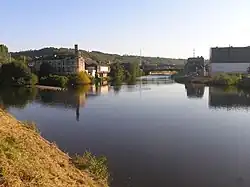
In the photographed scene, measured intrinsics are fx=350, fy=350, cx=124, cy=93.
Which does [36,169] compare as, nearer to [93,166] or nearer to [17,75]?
[93,166]

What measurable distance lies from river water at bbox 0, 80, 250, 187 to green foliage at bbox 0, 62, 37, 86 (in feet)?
63.2

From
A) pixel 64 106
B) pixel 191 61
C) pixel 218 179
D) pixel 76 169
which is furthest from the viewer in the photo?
pixel 191 61

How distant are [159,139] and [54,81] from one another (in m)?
34.1

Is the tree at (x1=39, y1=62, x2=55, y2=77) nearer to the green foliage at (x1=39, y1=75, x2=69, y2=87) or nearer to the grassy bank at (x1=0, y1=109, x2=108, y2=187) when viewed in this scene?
the green foliage at (x1=39, y1=75, x2=69, y2=87)

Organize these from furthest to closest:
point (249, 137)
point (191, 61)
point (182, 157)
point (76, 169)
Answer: point (191, 61) → point (249, 137) → point (182, 157) → point (76, 169)

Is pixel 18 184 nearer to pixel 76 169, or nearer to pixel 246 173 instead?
pixel 76 169

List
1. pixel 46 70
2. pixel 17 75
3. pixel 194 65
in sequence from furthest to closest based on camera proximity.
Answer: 1. pixel 194 65
2. pixel 46 70
3. pixel 17 75

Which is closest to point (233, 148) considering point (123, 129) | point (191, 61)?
point (123, 129)

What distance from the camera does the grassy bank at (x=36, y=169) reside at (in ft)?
18.9

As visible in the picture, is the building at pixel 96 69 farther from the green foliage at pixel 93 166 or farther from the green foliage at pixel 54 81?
the green foliage at pixel 93 166

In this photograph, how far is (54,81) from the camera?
46344 mm

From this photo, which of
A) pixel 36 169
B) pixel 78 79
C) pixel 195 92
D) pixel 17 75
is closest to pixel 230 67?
pixel 195 92

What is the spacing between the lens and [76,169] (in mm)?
8477

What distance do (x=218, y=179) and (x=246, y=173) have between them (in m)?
1.07
